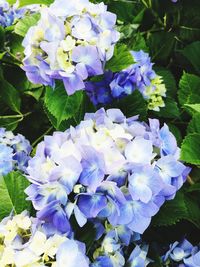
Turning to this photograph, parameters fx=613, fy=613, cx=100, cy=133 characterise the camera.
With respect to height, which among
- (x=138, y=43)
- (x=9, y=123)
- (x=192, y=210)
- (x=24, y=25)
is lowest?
(x=9, y=123)

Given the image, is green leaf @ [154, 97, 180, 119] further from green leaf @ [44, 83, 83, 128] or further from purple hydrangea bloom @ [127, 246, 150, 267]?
purple hydrangea bloom @ [127, 246, 150, 267]

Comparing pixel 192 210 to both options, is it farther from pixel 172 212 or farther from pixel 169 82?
pixel 169 82

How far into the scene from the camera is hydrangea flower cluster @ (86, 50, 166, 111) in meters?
1.35

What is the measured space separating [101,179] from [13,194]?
0.96 ft

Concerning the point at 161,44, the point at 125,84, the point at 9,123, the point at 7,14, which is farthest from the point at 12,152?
the point at 161,44

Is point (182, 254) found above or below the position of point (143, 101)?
below

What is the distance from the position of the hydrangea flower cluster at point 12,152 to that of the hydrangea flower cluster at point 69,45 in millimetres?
240

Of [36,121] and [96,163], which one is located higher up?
[96,163]

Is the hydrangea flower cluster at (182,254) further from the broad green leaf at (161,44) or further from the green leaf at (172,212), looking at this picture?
the broad green leaf at (161,44)

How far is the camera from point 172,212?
1172 millimetres

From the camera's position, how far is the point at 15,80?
1630mm

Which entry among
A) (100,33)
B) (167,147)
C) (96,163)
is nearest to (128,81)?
(100,33)

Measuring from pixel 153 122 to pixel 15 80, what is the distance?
1.99ft

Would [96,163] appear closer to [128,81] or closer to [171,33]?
[128,81]
